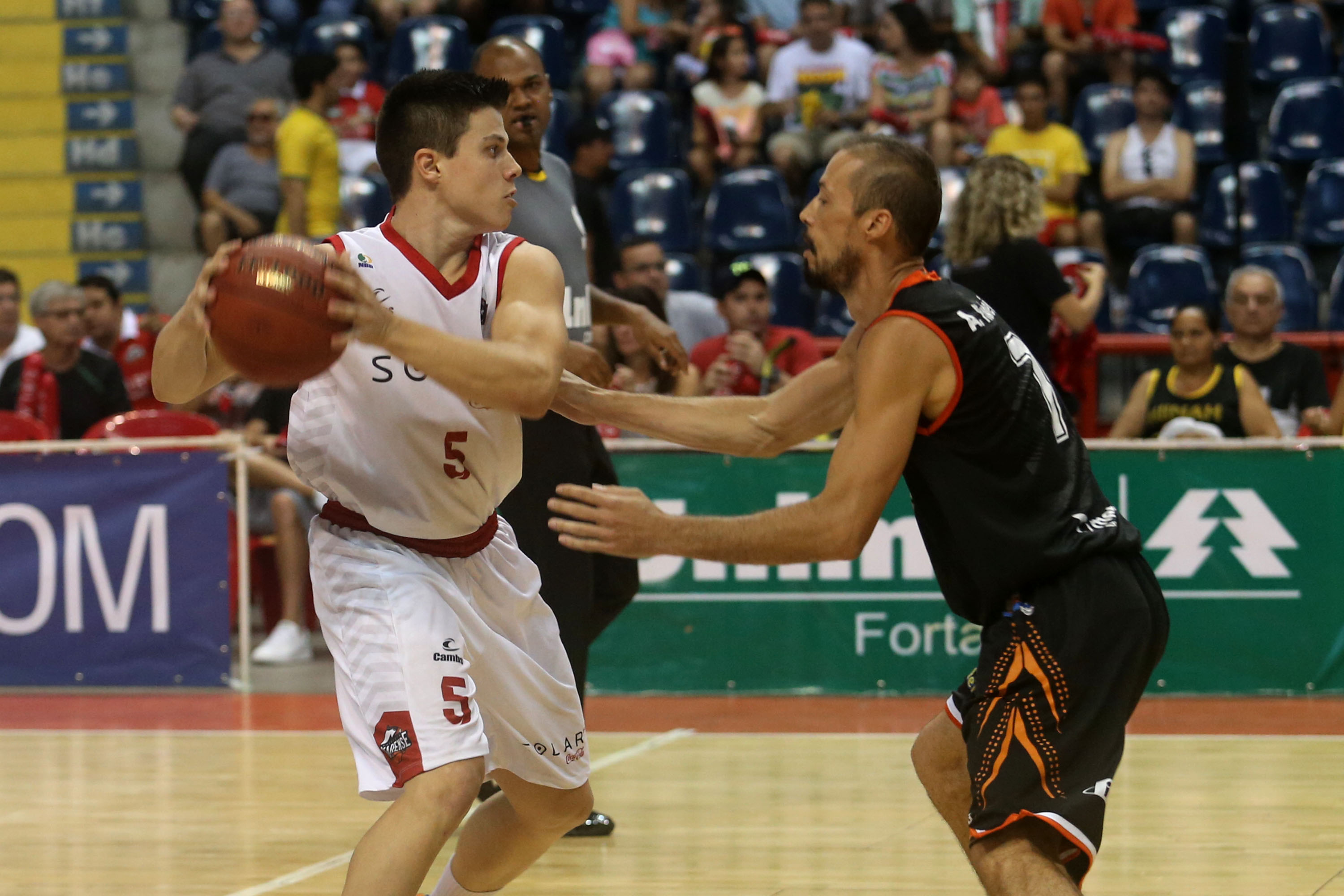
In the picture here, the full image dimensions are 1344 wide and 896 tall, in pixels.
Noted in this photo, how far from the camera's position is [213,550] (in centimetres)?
773

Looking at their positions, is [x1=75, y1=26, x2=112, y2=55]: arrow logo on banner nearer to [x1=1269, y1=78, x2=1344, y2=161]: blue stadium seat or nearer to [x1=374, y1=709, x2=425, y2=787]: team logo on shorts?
[x1=1269, y1=78, x2=1344, y2=161]: blue stadium seat

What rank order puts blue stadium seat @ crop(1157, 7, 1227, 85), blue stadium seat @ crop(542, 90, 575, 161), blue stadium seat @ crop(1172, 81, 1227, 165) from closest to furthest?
blue stadium seat @ crop(1172, 81, 1227, 165) → blue stadium seat @ crop(1157, 7, 1227, 85) → blue stadium seat @ crop(542, 90, 575, 161)

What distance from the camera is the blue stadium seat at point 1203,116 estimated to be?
11.5 m

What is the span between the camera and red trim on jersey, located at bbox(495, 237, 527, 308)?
341 centimetres

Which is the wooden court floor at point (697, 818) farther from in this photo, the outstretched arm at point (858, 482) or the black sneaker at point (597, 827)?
the outstretched arm at point (858, 482)

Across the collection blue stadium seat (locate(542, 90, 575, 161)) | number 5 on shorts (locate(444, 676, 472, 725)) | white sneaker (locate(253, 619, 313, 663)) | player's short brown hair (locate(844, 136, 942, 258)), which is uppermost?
player's short brown hair (locate(844, 136, 942, 258))

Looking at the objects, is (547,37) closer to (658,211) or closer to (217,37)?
(658,211)

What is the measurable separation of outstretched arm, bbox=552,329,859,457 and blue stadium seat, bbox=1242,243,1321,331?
7249 mm

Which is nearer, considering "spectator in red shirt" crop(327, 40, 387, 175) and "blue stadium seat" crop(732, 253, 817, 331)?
"blue stadium seat" crop(732, 253, 817, 331)

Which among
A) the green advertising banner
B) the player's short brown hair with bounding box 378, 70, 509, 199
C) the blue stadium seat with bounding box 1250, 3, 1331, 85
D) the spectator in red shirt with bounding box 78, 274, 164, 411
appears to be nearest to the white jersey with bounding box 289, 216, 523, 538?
the player's short brown hair with bounding box 378, 70, 509, 199

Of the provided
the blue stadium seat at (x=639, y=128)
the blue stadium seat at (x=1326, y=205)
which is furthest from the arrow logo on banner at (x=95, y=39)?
the blue stadium seat at (x=1326, y=205)

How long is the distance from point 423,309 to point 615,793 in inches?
107

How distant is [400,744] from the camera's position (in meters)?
3.15

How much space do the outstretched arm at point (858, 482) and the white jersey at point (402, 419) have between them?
0.46 m
